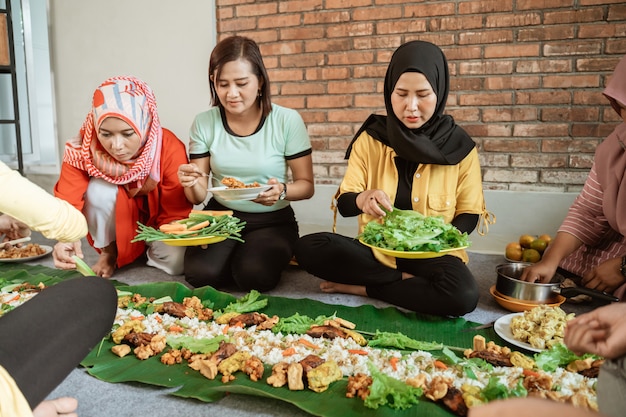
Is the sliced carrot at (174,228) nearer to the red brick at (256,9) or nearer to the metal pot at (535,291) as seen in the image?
the metal pot at (535,291)

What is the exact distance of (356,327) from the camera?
6.43 ft

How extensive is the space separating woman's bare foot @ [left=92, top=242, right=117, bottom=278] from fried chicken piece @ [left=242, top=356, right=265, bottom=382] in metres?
1.41

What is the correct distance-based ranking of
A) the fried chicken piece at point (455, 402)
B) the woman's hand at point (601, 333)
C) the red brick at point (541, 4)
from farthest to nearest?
the red brick at point (541, 4) < the fried chicken piece at point (455, 402) < the woman's hand at point (601, 333)

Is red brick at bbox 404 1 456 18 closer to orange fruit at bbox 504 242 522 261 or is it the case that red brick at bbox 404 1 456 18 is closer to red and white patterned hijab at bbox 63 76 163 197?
orange fruit at bbox 504 242 522 261

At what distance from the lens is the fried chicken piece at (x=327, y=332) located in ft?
5.78

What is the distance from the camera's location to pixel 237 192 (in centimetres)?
223

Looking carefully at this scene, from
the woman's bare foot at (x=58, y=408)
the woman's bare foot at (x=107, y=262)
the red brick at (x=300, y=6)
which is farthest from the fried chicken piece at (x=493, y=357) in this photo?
the red brick at (x=300, y=6)

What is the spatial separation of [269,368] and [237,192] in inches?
34.5

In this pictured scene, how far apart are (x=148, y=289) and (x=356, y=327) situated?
0.95m

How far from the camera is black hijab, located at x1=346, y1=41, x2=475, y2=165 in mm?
2162

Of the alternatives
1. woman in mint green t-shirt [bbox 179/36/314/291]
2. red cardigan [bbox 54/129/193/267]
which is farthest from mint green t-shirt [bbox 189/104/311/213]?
red cardigan [bbox 54/129/193/267]

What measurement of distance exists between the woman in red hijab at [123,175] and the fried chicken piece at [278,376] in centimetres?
133

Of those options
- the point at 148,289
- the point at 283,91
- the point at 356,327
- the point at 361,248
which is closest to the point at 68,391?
the point at 148,289

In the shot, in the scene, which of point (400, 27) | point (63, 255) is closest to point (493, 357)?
point (63, 255)
